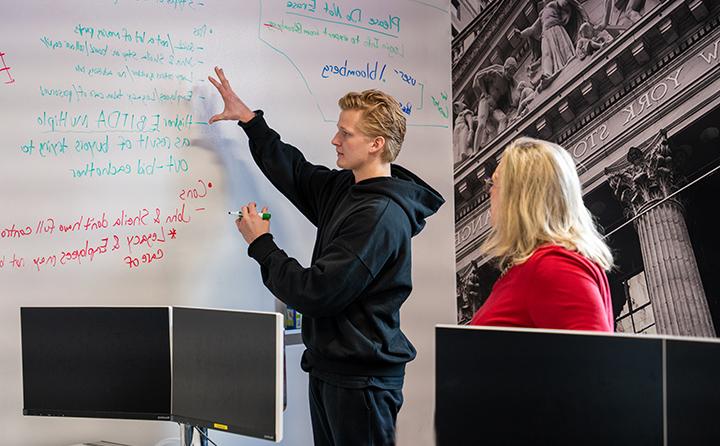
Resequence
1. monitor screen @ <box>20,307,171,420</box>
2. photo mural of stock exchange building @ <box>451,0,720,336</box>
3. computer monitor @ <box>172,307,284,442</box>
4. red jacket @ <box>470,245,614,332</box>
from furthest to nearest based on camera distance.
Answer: photo mural of stock exchange building @ <box>451,0,720,336</box> → monitor screen @ <box>20,307,171,420</box> → computer monitor @ <box>172,307,284,442</box> → red jacket @ <box>470,245,614,332</box>

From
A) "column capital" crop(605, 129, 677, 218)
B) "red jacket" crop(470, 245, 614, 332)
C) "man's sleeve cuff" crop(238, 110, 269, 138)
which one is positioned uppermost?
"man's sleeve cuff" crop(238, 110, 269, 138)

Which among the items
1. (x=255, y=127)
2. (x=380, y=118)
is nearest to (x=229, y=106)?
(x=255, y=127)

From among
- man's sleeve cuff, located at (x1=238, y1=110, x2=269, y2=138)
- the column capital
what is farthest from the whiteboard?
the column capital

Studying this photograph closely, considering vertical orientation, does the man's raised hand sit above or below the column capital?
above

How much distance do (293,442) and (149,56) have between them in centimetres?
140

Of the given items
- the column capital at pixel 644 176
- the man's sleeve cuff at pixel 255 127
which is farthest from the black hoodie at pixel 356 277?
the column capital at pixel 644 176

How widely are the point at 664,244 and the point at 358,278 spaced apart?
1.40 metres

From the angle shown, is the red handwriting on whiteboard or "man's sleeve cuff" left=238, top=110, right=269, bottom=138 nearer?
the red handwriting on whiteboard

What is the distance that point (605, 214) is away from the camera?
294cm

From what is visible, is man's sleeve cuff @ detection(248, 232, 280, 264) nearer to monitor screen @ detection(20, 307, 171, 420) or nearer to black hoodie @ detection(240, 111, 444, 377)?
black hoodie @ detection(240, 111, 444, 377)

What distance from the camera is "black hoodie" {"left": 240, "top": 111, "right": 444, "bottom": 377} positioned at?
1965mm

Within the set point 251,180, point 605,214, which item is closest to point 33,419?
point 251,180

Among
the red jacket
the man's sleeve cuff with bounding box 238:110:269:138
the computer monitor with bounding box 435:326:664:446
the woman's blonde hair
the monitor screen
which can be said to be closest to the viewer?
the computer monitor with bounding box 435:326:664:446

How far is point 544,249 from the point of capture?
1.50 m
